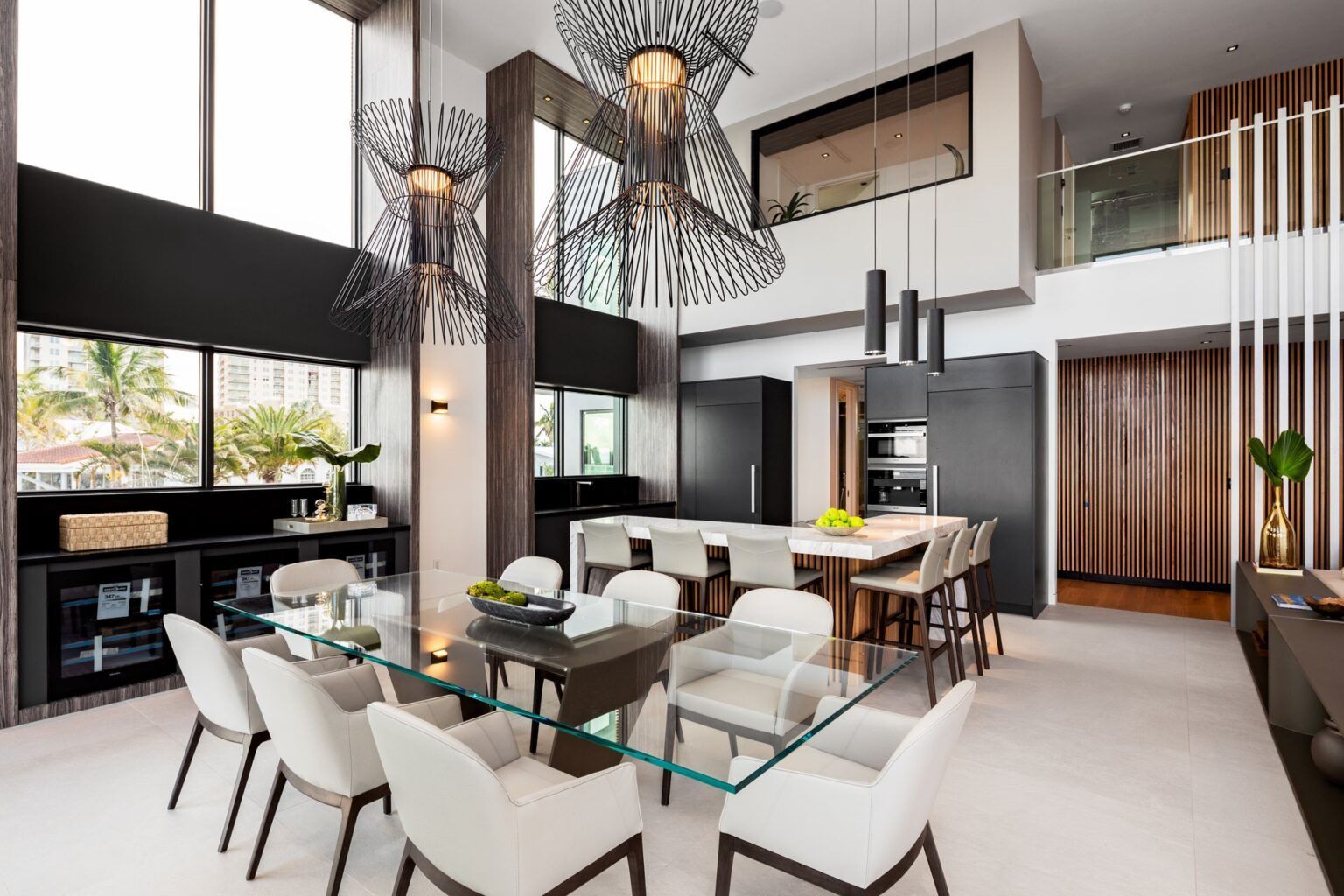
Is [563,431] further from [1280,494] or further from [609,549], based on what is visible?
[1280,494]

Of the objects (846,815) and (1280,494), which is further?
(1280,494)

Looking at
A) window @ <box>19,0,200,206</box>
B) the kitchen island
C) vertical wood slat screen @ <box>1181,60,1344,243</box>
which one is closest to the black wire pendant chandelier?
the kitchen island

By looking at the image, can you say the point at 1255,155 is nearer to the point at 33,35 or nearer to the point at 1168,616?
the point at 1168,616

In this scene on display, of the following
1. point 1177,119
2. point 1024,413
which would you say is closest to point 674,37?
point 1024,413

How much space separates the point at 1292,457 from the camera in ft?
15.4

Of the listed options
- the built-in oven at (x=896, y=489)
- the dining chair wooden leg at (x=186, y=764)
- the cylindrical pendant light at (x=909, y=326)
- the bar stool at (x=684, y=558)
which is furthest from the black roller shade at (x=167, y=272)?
the built-in oven at (x=896, y=489)

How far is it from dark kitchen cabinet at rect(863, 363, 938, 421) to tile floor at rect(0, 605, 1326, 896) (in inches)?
123

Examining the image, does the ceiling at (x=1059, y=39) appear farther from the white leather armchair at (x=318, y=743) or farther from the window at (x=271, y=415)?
the white leather armchair at (x=318, y=743)

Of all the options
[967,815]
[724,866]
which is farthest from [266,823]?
[967,815]

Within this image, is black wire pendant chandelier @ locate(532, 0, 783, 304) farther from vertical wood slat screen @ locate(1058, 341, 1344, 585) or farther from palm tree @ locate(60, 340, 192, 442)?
vertical wood slat screen @ locate(1058, 341, 1344, 585)

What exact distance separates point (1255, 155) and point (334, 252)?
7.03 meters

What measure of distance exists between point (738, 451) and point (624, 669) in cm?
537

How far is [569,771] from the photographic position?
7.06 feet

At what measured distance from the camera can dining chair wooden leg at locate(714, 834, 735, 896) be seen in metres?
1.66
